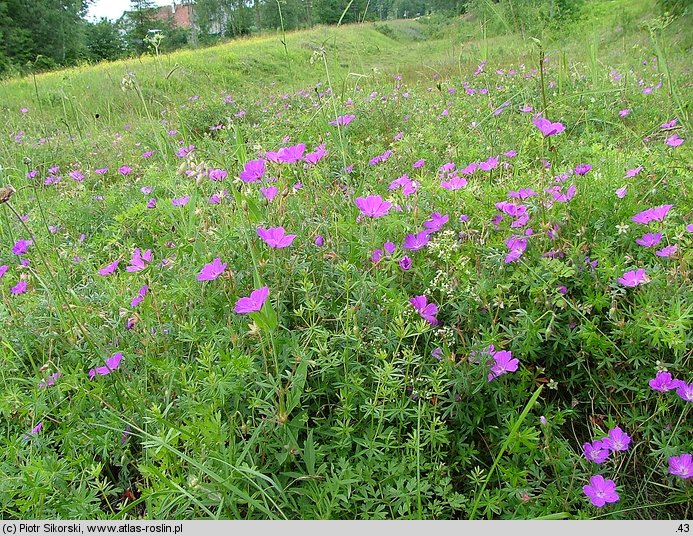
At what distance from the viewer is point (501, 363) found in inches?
49.0

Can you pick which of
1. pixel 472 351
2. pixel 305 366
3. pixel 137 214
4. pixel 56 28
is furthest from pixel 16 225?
pixel 56 28

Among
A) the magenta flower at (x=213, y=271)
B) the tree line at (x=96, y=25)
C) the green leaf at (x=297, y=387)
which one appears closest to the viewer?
the green leaf at (x=297, y=387)

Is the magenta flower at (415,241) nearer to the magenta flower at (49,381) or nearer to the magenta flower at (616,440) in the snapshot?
the magenta flower at (616,440)

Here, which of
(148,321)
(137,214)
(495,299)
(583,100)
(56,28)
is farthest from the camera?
(56,28)

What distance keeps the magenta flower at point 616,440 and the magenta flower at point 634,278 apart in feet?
1.24

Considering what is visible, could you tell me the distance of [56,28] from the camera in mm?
31188

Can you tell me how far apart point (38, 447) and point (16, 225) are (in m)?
2.00

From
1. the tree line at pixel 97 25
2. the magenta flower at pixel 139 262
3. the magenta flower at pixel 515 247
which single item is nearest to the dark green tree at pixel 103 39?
the tree line at pixel 97 25

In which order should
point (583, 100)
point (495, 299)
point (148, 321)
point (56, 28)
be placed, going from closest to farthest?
point (495, 299) → point (148, 321) → point (583, 100) → point (56, 28)

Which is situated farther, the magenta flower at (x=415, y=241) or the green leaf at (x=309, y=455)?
the magenta flower at (x=415, y=241)

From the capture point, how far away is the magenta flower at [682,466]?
1067 mm

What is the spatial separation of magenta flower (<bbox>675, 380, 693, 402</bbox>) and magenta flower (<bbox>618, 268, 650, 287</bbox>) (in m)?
0.27

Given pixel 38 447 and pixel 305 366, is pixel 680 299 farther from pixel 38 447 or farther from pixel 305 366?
pixel 38 447

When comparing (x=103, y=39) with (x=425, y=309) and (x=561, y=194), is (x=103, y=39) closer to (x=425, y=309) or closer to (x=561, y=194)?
(x=561, y=194)
